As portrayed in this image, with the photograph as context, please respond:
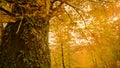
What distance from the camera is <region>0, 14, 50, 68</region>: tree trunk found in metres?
2.85

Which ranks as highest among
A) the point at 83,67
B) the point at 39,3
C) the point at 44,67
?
the point at 39,3

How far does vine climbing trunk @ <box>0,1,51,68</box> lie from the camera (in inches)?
112

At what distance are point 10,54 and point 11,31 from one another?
1.21 ft

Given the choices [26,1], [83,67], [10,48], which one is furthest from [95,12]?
[83,67]

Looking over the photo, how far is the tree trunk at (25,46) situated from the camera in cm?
285

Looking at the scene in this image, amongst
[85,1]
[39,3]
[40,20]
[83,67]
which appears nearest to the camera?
[39,3]

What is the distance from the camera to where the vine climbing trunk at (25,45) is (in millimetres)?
2846

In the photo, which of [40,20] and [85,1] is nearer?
[40,20]

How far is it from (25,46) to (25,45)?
0.05ft

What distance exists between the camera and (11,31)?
9.89 ft

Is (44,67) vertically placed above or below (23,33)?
below

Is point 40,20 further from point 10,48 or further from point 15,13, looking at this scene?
point 10,48

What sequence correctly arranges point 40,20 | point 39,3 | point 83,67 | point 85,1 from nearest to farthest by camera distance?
point 39,3, point 40,20, point 85,1, point 83,67

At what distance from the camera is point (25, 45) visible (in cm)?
287
